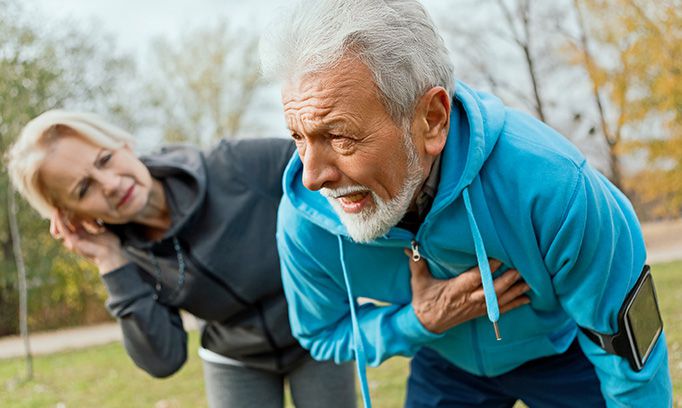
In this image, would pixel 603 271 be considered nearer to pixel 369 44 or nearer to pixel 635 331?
pixel 635 331

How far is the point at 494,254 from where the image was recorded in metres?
2.17

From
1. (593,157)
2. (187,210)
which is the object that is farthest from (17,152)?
(593,157)

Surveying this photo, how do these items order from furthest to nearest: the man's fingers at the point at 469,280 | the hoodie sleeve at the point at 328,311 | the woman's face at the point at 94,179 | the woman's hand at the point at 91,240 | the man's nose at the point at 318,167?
the woman's hand at the point at 91,240 < the woman's face at the point at 94,179 < the hoodie sleeve at the point at 328,311 < the man's fingers at the point at 469,280 < the man's nose at the point at 318,167

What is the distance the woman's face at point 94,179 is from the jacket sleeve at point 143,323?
0.29 meters

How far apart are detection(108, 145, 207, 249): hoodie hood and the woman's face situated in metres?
0.13

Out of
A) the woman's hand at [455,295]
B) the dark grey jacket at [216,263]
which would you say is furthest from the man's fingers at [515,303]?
the dark grey jacket at [216,263]

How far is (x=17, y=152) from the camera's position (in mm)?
3086

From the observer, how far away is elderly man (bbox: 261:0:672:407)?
6.09ft

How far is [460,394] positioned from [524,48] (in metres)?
23.7

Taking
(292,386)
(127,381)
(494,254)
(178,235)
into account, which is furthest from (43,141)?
(127,381)

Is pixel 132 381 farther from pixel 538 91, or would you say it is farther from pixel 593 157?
pixel 593 157

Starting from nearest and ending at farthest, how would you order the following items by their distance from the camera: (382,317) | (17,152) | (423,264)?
(423,264) → (382,317) → (17,152)

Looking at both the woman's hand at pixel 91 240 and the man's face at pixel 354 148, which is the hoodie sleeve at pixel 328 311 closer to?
the man's face at pixel 354 148

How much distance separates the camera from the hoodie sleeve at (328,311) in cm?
240
